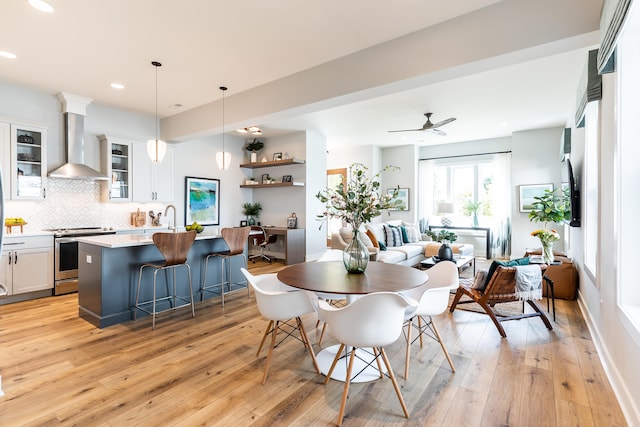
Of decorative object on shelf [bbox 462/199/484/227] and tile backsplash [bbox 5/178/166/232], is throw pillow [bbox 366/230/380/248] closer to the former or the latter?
decorative object on shelf [bbox 462/199/484/227]

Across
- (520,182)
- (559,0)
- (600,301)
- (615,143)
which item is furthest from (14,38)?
(520,182)

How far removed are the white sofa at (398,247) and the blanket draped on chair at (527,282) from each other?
190cm

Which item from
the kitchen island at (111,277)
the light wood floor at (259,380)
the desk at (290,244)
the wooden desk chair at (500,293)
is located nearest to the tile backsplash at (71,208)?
the kitchen island at (111,277)

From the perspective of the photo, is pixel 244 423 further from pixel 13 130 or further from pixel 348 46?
pixel 13 130

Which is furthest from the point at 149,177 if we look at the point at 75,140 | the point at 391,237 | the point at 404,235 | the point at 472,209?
the point at 472,209

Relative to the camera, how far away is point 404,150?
862 centimetres

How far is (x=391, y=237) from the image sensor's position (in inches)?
245

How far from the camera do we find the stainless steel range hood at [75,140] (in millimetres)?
Result: 4734

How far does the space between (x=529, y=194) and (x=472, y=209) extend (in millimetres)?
1388

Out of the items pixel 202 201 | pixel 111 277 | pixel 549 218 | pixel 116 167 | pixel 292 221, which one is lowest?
pixel 111 277

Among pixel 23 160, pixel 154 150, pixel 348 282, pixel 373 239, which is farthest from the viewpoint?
pixel 373 239

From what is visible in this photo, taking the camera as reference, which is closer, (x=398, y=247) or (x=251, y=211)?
(x=398, y=247)

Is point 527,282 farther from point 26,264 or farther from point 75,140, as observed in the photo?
point 75,140

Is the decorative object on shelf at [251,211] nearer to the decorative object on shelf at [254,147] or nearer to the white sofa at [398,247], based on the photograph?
the decorative object on shelf at [254,147]
